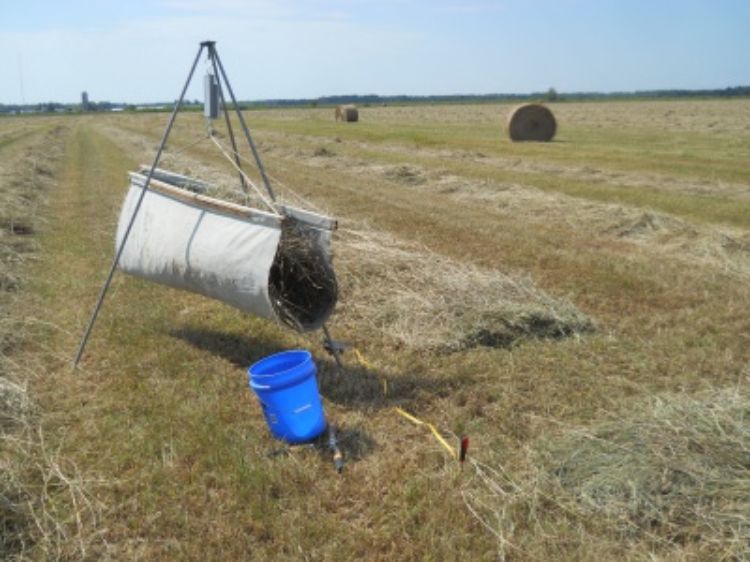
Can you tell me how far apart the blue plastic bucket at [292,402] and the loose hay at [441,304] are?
5.77 ft

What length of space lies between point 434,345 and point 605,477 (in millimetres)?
2373

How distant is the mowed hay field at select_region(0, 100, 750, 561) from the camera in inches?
141

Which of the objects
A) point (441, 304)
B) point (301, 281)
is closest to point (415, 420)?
point (301, 281)

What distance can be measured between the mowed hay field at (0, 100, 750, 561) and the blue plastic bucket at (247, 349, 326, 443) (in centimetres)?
15

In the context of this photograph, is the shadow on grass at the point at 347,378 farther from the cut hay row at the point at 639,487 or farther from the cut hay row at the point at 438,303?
the cut hay row at the point at 639,487

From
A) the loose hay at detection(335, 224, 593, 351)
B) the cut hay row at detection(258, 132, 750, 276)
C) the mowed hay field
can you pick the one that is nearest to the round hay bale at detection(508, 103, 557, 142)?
the cut hay row at detection(258, 132, 750, 276)

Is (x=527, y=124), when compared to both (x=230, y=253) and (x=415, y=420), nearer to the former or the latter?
(x=230, y=253)

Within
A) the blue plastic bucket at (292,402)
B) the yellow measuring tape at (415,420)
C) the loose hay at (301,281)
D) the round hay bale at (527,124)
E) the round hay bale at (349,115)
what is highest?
the round hay bale at (349,115)

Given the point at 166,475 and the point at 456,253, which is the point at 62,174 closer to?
the point at 456,253

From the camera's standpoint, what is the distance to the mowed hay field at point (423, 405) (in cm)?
359

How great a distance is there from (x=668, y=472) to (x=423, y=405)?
5.98 feet

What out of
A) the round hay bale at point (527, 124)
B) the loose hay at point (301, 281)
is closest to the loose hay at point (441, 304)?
the loose hay at point (301, 281)

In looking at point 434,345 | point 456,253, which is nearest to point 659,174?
point 456,253

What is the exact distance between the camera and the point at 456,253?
941 centimetres
